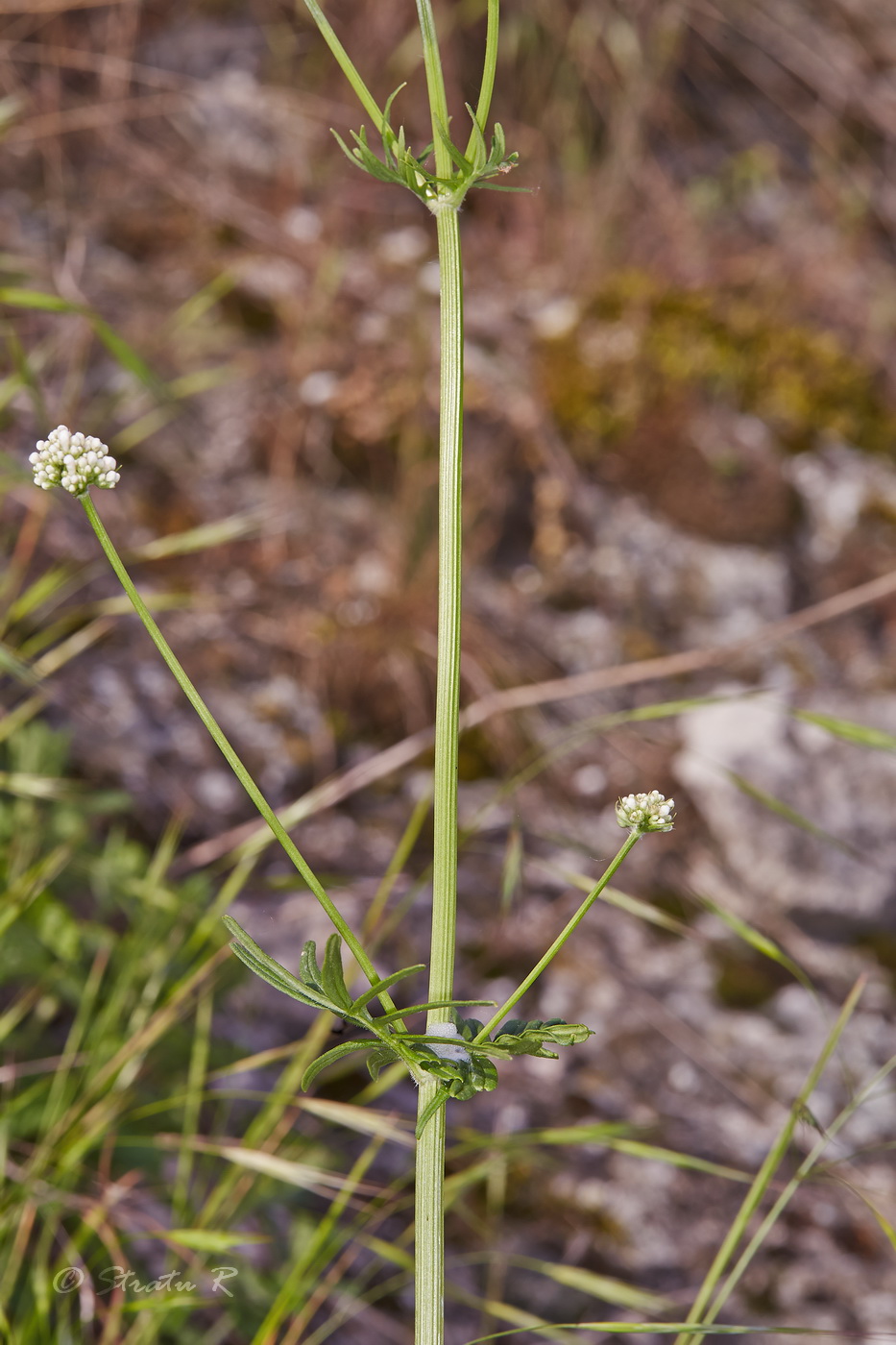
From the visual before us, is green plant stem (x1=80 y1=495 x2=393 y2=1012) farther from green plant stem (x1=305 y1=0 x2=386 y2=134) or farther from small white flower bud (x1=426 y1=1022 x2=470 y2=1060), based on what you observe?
green plant stem (x1=305 y1=0 x2=386 y2=134)

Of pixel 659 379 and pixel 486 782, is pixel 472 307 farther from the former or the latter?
pixel 486 782

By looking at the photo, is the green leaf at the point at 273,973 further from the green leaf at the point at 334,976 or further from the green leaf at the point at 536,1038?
the green leaf at the point at 536,1038

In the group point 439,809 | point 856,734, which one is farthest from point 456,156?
point 856,734

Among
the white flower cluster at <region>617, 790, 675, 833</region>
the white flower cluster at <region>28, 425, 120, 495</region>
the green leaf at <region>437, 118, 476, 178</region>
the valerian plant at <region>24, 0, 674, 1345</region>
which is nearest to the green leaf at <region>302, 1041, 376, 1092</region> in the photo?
the valerian plant at <region>24, 0, 674, 1345</region>

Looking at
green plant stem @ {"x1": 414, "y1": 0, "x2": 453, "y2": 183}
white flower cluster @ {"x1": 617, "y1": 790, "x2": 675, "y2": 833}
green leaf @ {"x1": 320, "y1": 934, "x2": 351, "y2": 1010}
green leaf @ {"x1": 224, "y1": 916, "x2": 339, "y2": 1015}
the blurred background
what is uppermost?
green plant stem @ {"x1": 414, "y1": 0, "x2": 453, "y2": 183}

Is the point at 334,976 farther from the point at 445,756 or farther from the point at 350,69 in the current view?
the point at 350,69
